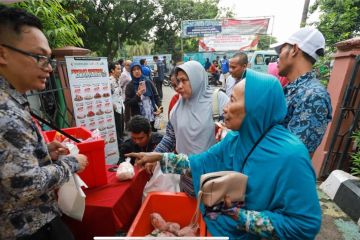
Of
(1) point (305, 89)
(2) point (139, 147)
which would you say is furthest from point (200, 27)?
(1) point (305, 89)

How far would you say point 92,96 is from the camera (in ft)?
14.3

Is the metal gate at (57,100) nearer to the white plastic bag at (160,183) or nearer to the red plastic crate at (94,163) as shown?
the red plastic crate at (94,163)

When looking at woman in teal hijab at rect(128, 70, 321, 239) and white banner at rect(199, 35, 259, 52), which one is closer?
woman in teal hijab at rect(128, 70, 321, 239)

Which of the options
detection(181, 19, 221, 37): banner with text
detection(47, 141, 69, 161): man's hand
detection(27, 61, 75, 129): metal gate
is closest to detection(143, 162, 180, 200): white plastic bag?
detection(47, 141, 69, 161): man's hand

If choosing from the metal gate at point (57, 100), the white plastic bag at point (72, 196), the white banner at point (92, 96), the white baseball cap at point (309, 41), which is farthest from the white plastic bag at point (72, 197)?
the white banner at point (92, 96)

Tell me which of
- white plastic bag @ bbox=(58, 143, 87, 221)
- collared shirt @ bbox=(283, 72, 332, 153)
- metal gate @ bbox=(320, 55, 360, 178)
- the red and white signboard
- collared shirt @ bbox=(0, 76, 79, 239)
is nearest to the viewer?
collared shirt @ bbox=(0, 76, 79, 239)

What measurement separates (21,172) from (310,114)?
5.65 feet

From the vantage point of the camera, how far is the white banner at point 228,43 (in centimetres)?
2066

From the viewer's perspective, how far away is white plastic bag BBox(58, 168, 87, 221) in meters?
1.56

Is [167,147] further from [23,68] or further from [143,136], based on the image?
[23,68]

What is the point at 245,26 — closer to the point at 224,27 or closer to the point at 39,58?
the point at 224,27

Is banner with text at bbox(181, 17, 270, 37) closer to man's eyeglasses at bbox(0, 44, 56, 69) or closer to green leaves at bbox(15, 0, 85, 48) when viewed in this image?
green leaves at bbox(15, 0, 85, 48)

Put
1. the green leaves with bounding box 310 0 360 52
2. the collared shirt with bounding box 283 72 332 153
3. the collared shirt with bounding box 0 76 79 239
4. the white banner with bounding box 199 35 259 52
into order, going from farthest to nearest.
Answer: the white banner with bounding box 199 35 259 52 < the green leaves with bounding box 310 0 360 52 < the collared shirt with bounding box 283 72 332 153 < the collared shirt with bounding box 0 76 79 239

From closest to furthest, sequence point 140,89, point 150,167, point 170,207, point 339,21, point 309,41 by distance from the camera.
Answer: point 309,41
point 170,207
point 150,167
point 140,89
point 339,21
